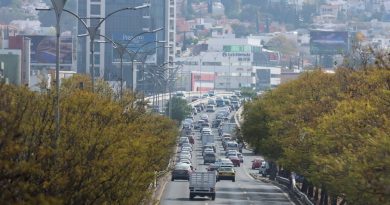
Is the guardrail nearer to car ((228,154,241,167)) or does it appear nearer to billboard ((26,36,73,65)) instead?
car ((228,154,241,167))

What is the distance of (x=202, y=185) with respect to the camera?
2566 inches

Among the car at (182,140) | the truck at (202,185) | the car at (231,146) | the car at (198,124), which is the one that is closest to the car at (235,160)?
the car at (182,140)

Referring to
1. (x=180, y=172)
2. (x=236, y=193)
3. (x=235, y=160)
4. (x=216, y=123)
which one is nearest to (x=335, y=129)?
(x=236, y=193)

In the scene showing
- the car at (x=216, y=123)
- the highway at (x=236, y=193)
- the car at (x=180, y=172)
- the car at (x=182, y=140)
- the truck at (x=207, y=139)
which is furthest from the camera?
the car at (x=216, y=123)

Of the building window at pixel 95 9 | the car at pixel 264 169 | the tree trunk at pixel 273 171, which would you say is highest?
the building window at pixel 95 9

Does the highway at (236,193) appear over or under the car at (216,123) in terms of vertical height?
over

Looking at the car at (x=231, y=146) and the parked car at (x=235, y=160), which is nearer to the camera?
the parked car at (x=235, y=160)

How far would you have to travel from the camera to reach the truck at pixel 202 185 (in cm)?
6494

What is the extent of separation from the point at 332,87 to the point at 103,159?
34.4 meters

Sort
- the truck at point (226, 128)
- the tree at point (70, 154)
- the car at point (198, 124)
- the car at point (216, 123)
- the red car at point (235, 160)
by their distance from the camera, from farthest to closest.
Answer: the car at point (216, 123) → the car at point (198, 124) → the truck at point (226, 128) → the red car at point (235, 160) → the tree at point (70, 154)

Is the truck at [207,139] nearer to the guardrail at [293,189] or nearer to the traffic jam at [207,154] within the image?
the traffic jam at [207,154]

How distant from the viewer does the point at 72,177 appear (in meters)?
28.6

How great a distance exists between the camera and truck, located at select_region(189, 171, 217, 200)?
64.9 meters

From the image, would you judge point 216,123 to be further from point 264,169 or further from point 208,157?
point 264,169
